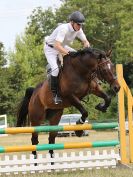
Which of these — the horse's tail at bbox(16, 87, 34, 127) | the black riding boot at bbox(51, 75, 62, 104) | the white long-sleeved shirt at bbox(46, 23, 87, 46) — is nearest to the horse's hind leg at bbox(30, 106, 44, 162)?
the horse's tail at bbox(16, 87, 34, 127)

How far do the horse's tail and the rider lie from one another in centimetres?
121

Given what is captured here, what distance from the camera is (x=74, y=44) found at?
138 feet

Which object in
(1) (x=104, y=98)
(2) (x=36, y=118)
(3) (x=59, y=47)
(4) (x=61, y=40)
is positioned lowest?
(2) (x=36, y=118)

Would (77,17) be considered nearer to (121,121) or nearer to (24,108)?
(121,121)

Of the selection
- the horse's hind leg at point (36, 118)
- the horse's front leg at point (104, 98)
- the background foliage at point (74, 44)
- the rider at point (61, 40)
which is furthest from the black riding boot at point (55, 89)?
the background foliage at point (74, 44)

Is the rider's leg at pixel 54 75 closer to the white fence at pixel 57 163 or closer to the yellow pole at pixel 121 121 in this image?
the white fence at pixel 57 163

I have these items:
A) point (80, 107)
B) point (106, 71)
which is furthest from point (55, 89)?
point (106, 71)

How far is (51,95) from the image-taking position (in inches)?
325

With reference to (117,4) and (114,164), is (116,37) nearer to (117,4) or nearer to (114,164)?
(117,4)

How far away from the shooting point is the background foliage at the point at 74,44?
40812 mm

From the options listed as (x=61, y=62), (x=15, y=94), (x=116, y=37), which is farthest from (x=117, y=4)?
(x=61, y=62)

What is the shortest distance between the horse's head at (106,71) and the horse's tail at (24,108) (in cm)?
229

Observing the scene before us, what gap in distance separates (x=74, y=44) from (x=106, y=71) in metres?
35.0

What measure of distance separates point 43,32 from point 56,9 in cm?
304
